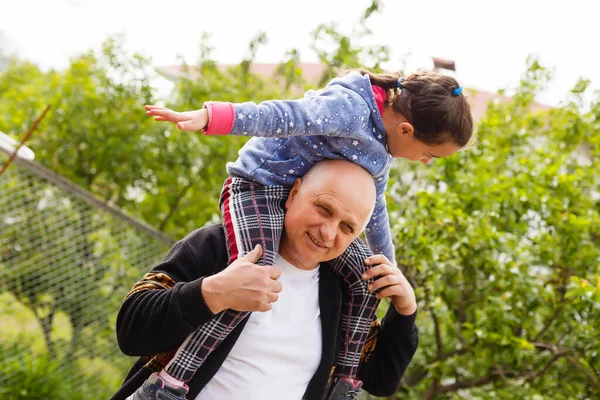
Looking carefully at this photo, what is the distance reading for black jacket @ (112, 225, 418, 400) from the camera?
1.62m

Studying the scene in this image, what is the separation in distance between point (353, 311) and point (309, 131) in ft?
1.81

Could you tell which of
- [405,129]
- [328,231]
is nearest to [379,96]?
[405,129]

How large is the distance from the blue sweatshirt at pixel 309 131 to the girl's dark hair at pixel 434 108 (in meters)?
0.09

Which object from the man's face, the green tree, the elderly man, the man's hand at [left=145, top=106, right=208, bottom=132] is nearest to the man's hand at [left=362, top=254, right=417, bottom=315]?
the elderly man

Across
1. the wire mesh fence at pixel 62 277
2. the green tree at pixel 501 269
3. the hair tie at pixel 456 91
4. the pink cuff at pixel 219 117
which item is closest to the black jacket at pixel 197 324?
the pink cuff at pixel 219 117

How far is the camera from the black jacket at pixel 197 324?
63.7 inches

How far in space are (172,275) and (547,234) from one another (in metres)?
2.71

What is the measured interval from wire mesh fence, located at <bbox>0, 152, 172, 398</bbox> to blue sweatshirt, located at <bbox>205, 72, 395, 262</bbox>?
249cm

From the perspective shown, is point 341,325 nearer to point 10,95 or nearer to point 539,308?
point 539,308

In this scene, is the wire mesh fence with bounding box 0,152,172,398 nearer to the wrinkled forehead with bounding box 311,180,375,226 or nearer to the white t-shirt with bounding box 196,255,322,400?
the white t-shirt with bounding box 196,255,322,400

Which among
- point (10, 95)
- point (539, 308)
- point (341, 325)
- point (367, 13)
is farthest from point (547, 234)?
point (10, 95)

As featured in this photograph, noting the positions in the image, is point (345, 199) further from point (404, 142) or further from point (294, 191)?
point (404, 142)

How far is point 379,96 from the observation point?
6.34 feet

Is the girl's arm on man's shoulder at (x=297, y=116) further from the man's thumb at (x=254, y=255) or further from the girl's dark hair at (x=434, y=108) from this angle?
the man's thumb at (x=254, y=255)
